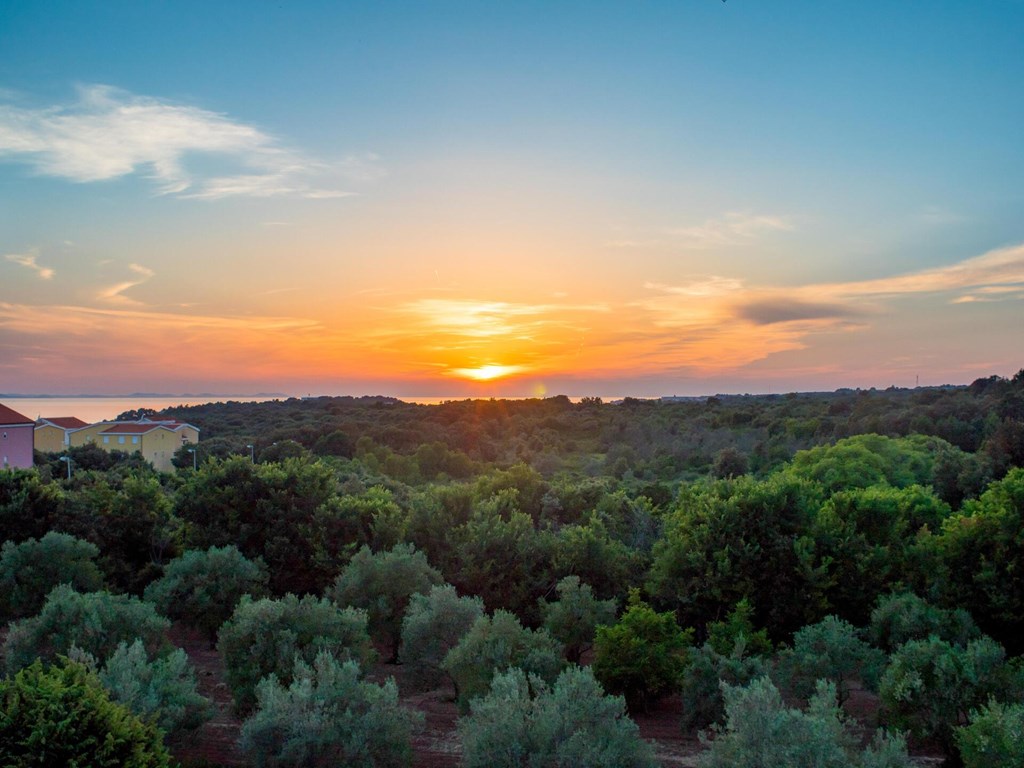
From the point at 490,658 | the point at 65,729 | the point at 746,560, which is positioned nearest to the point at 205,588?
the point at 490,658

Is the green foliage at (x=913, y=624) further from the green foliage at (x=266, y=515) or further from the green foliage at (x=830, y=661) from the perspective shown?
the green foliage at (x=266, y=515)

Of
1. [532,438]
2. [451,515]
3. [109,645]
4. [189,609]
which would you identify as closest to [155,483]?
[189,609]

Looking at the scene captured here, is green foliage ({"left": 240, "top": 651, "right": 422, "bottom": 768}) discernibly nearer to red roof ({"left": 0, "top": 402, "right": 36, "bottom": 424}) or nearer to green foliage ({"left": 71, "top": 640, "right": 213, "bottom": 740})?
green foliage ({"left": 71, "top": 640, "right": 213, "bottom": 740})

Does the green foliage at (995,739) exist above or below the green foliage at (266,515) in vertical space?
below

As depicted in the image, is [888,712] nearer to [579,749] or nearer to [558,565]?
[579,749]

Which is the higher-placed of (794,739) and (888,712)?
(794,739)

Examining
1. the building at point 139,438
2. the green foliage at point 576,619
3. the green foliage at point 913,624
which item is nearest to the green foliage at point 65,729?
the green foliage at point 576,619
